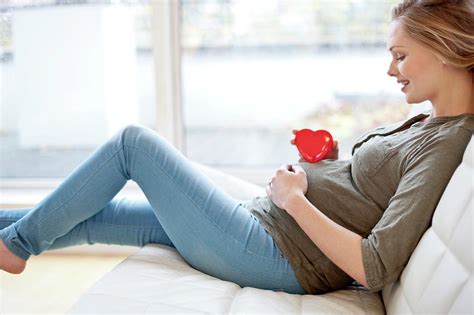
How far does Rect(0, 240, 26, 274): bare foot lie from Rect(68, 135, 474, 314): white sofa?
273mm

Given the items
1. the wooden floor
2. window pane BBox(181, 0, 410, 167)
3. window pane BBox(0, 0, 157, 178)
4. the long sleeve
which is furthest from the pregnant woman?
window pane BBox(0, 0, 157, 178)

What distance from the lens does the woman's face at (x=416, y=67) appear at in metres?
1.64

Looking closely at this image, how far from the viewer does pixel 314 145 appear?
1932mm

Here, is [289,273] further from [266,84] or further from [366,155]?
[266,84]

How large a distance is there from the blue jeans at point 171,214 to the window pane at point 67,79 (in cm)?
139

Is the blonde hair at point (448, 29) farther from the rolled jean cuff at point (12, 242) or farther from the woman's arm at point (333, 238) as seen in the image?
the rolled jean cuff at point (12, 242)

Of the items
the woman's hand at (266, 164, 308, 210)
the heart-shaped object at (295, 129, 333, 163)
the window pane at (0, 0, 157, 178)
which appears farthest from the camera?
the window pane at (0, 0, 157, 178)

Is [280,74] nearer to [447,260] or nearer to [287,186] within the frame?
[287,186]

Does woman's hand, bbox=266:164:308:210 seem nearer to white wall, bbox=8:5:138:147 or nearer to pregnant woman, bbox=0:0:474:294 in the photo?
pregnant woman, bbox=0:0:474:294

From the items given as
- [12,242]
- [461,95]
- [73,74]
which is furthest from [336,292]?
[73,74]

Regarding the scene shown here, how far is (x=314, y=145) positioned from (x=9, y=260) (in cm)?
89

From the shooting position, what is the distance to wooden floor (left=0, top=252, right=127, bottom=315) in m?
2.47

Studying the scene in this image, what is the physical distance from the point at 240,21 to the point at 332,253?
177cm

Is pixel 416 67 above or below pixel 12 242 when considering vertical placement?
above
